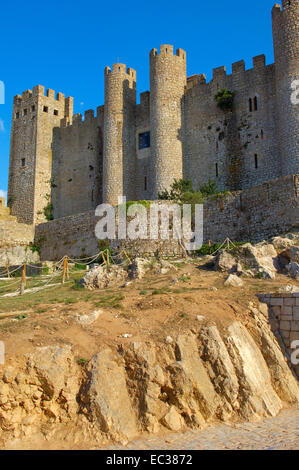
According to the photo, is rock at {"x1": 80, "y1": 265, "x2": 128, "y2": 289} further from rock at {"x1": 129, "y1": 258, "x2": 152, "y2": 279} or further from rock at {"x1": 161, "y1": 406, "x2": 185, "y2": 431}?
rock at {"x1": 161, "y1": 406, "x2": 185, "y2": 431}

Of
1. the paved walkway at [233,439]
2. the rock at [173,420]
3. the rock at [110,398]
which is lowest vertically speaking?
the paved walkway at [233,439]

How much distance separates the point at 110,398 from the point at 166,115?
74.8 feet

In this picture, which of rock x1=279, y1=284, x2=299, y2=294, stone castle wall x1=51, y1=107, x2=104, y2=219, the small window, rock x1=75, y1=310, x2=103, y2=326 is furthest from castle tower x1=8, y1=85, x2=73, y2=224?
rock x1=279, y1=284, x2=299, y2=294

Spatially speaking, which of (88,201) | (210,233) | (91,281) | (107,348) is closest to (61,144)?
(88,201)

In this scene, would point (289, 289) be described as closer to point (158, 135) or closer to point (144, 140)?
point (158, 135)

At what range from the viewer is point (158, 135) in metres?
27.6

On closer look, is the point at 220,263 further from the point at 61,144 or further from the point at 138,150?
the point at 61,144

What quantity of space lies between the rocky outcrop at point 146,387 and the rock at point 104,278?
477cm

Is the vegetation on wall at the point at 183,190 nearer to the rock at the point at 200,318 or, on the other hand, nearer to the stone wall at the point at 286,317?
the stone wall at the point at 286,317

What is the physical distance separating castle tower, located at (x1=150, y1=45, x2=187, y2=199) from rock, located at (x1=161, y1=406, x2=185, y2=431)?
2009 cm

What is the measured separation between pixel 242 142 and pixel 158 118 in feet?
17.4

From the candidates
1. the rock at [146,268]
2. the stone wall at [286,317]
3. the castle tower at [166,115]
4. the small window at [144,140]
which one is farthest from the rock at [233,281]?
the small window at [144,140]

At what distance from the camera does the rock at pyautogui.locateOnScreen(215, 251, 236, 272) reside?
1366 cm

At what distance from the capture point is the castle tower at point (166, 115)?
27266 millimetres
